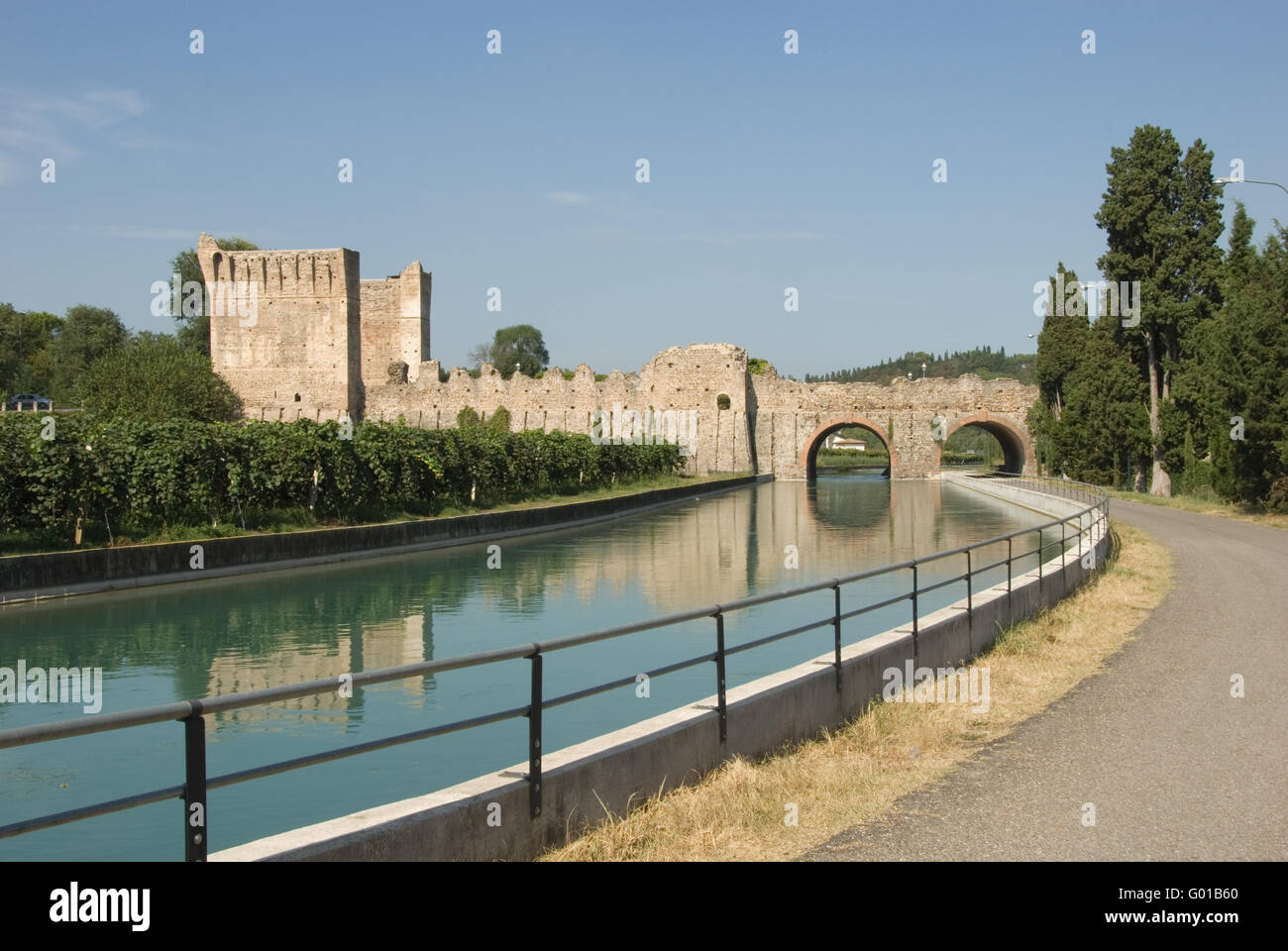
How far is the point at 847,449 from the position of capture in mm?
111562

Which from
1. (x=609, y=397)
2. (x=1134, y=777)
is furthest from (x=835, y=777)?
(x=609, y=397)

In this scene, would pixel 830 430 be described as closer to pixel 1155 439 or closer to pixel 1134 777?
pixel 1155 439

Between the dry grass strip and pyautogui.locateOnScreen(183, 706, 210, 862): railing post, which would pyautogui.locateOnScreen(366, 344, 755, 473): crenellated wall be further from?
pyautogui.locateOnScreen(183, 706, 210, 862): railing post

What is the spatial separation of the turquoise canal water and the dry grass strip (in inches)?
85.7

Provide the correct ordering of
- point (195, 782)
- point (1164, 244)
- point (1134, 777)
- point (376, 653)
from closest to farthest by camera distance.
A: point (195, 782), point (1134, 777), point (376, 653), point (1164, 244)

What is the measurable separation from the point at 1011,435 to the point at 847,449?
5226cm

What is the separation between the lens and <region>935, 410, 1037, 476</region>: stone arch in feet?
188

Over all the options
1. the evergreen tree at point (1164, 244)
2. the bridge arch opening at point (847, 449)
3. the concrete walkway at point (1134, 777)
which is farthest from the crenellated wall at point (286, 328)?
the concrete walkway at point (1134, 777)

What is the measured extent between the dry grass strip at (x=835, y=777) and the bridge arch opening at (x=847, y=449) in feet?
166

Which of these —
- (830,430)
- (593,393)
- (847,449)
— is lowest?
(847,449)

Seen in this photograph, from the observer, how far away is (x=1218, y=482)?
93.6ft

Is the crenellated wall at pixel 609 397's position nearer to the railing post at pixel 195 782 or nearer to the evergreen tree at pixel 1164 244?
the evergreen tree at pixel 1164 244

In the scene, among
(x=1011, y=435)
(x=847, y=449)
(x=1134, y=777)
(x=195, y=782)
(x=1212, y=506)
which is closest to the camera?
(x=195, y=782)
